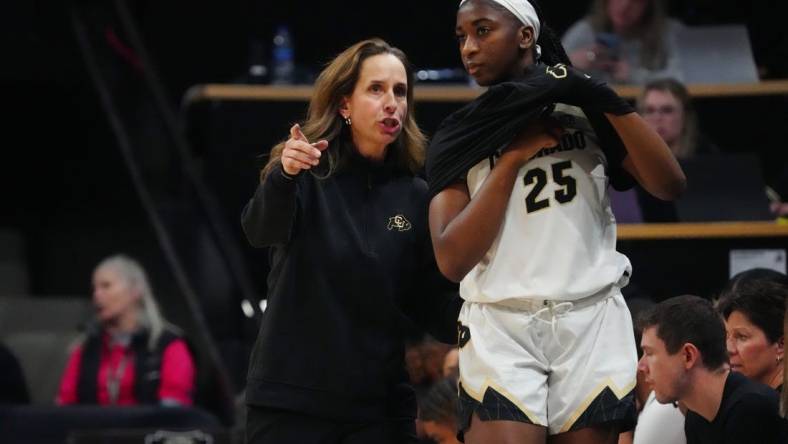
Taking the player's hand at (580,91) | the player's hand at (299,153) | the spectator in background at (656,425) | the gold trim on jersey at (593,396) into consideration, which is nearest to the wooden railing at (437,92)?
the spectator in background at (656,425)

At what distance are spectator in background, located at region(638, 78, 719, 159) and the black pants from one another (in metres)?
2.81

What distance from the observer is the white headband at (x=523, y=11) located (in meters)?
3.17

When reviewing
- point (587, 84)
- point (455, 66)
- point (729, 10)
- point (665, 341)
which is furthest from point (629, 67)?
point (587, 84)

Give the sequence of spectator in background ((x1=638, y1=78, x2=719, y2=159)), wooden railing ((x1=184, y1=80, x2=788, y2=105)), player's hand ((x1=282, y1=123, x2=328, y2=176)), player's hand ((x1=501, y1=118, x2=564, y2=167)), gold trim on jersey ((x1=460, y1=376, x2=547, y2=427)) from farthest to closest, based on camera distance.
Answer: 1. wooden railing ((x1=184, y1=80, x2=788, y2=105))
2. spectator in background ((x1=638, y1=78, x2=719, y2=159))
3. player's hand ((x1=282, y1=123, x2=328, y2=176))
4. player's hand ((x1=501, y1=118, x2=564, y2=167))
5. gold trim on jersey ((x1=460, y1=376, x2=547, y2=427))

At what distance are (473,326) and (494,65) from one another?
1.83 feet

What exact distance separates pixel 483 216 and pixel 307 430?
0.82 metres

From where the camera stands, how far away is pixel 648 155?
3.12m

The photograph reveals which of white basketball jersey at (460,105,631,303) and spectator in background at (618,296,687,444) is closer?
white basketball jersey at (460,105,631,303)

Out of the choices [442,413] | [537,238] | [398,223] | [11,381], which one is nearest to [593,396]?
[537,238]

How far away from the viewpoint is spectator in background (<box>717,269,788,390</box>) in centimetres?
397

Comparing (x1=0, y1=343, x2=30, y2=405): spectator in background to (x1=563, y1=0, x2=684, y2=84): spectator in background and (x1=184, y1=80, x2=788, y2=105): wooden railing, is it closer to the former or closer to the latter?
(x1=184, y1=80, x2=788, y2=105): wooden railing

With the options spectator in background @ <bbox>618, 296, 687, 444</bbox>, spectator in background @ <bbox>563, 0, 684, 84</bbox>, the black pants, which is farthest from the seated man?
spectator in background @ <bbox>563, 0, 684, 84</bbox>

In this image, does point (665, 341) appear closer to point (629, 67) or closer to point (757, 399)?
point (757, 399)

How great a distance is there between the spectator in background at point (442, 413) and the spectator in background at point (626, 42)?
253 cm
